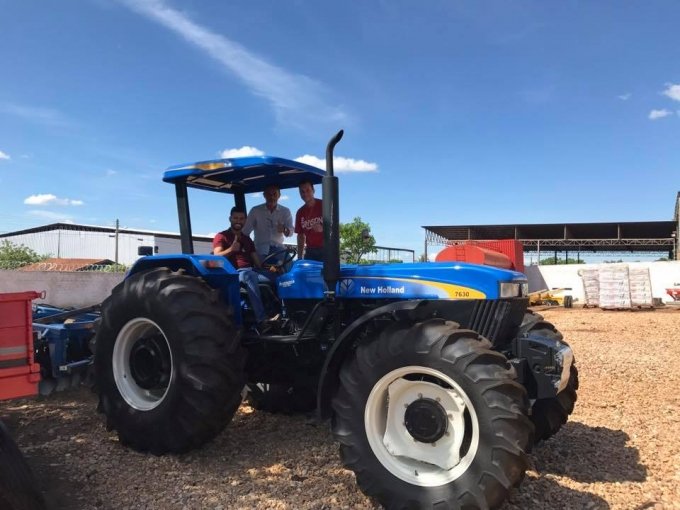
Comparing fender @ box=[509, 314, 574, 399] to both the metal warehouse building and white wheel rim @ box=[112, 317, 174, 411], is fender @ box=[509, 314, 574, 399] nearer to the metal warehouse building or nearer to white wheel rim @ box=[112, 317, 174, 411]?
white wheel rim @ box=[112, 317, 174, 411]

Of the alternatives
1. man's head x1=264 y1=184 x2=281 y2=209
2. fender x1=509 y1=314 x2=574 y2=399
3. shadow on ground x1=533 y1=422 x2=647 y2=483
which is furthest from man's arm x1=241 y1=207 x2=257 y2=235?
shadow on ground x1=533 y1=422 x2=647 y2=483

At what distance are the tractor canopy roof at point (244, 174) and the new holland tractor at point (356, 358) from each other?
0.05ft

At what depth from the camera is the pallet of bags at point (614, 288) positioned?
68.5 feet

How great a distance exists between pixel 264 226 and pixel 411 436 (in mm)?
2549

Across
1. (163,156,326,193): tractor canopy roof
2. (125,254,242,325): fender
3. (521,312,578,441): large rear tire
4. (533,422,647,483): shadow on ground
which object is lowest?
(533,422,647,483): shadow on ground

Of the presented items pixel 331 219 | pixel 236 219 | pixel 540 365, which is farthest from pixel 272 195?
pixel 540 365

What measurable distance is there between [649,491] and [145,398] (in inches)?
144

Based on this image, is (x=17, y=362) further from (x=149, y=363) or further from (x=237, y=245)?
(x=237, y=245)

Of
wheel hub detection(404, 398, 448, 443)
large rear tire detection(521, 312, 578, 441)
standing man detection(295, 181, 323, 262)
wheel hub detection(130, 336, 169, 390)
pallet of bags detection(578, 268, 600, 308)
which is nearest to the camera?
wheel hub detection(404, 398, 448, 443)

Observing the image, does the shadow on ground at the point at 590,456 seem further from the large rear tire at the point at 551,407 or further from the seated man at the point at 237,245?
the seated man at the point at 237,245

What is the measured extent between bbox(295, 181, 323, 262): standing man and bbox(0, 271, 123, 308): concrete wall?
988 cm

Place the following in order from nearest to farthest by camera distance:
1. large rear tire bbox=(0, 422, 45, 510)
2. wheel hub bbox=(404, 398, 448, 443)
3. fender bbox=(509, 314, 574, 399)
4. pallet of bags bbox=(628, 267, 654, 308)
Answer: large rear tire bbox=(0, 422, 45, 510)
wheel hub bbox=(404, 398, 448, 443)
fender bbox=(509, 314, 574, 399)
pallet of bags bbox=(628, 267, 654, 308)

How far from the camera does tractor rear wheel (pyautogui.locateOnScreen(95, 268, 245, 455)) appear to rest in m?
3.92

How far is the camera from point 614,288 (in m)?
21.1
